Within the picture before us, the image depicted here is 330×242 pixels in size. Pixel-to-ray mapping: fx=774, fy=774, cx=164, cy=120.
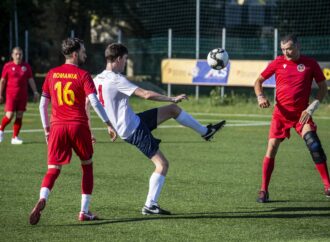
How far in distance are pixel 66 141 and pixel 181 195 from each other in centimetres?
250

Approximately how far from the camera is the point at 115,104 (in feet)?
28.7

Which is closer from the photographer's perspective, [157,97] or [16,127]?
[157,97]

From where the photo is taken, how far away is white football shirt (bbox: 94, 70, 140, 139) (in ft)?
28.4

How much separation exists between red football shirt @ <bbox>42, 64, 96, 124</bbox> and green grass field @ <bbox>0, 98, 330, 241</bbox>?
45.8 inches

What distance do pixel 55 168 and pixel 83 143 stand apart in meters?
0.41

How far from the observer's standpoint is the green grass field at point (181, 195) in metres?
7.99

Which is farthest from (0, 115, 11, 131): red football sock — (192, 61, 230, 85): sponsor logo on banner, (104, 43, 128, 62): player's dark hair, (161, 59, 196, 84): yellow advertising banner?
(161, 59, 196, 84): yellow advertising banner

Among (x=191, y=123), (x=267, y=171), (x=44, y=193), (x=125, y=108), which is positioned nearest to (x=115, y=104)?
(x=125, y=108)

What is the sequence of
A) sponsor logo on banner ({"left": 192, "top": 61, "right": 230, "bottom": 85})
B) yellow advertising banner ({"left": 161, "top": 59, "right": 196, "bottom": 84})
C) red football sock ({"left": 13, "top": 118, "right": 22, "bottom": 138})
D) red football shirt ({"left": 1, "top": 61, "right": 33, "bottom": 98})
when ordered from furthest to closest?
yellow advertising banner ({"left": 161, "top": 59, "right": 196, "bottom": 84}), sponsor logo on banner ({"left": 192, "top": 61, "right": 230, "bottom": 85}), red football shirt ({"left": 1, "top": 61, "right": 33, "bottom": 98}), red football sock ({"left": 13, "top": 118, "right": 22, "bottom": 138})

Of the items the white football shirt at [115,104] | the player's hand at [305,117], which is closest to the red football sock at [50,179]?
the white football shirt at [115,104]

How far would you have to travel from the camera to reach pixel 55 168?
27.6 feet

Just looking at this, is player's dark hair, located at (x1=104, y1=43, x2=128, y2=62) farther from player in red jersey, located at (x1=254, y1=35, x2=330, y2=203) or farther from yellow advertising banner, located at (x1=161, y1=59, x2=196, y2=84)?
yellow advertising banner, located at (x1=161, y1=59, x2=196, y2=84)

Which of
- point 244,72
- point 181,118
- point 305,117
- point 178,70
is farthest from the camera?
point 178,70

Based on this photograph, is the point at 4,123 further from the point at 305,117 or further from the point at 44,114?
the point at 305,117
